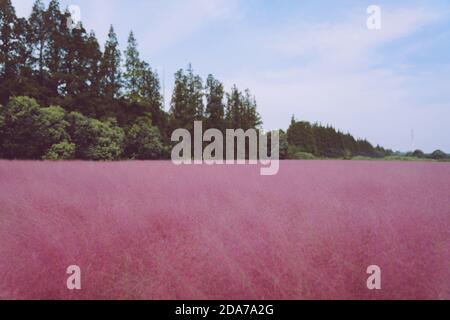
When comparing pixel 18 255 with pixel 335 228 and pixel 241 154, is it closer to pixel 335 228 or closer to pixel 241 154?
pixel 335 228

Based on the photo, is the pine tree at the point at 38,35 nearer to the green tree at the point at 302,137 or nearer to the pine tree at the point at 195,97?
the pine tree at the point at 195,97

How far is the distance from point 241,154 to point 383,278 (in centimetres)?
2438

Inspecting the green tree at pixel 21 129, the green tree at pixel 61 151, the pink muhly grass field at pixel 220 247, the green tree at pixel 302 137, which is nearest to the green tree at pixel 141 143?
the green tree at pixel 61 151

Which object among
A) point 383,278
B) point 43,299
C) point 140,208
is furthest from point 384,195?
point 43,299

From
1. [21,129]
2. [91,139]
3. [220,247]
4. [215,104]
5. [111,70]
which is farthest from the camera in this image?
[215,104]

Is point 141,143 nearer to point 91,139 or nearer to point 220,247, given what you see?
point 91,139

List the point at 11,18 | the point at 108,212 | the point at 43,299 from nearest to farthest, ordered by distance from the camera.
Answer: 1. the point at 43,299
2. the point at 108,212
3. the point at 11,18

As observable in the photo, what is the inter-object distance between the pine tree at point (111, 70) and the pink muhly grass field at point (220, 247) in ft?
71.6

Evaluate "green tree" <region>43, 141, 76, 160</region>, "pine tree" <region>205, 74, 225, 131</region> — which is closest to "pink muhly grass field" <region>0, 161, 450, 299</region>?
"green tree" <region>43, 141, 76, 160</region>

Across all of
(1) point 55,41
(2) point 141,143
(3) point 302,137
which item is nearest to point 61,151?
(2) point 141,143

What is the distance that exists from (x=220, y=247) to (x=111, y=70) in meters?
25.3

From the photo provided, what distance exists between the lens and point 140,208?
358cm

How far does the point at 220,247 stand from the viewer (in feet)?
8.42

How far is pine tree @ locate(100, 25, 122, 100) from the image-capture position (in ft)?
76.6
